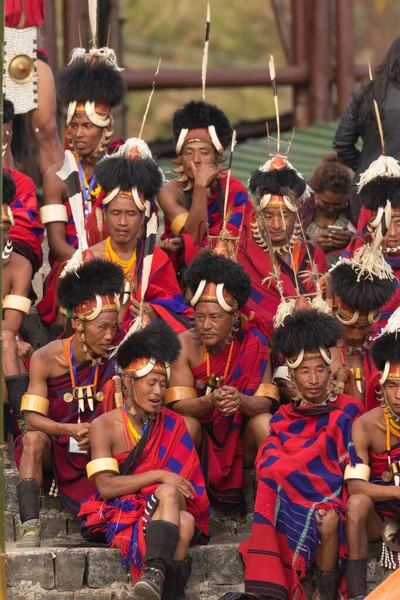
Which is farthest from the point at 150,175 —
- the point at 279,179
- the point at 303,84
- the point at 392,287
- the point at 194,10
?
the point at 194,10

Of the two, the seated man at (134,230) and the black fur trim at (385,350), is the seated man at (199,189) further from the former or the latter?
the black fur trim at (385,350)

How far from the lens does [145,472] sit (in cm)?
753

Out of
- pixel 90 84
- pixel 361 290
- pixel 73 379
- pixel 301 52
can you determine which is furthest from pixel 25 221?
pixel 301 52

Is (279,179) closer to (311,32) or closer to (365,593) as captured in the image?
(365,593)

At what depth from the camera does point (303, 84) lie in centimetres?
1386

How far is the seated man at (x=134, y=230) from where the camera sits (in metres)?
8.72

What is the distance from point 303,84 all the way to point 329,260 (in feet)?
13.7

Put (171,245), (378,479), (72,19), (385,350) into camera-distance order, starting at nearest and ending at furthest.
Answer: (378,479)
(385,350)
(171,245)
(72,19)

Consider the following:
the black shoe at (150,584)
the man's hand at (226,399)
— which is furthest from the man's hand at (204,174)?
the black shoe at (150,584)

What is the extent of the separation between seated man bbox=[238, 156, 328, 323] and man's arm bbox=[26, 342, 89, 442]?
55.7 inches

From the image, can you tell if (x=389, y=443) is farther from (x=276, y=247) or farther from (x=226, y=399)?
(x=276, y=247)

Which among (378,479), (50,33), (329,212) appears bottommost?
(378,479)

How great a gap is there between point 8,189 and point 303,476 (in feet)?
8.40

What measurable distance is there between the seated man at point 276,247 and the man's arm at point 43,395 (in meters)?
1.41
